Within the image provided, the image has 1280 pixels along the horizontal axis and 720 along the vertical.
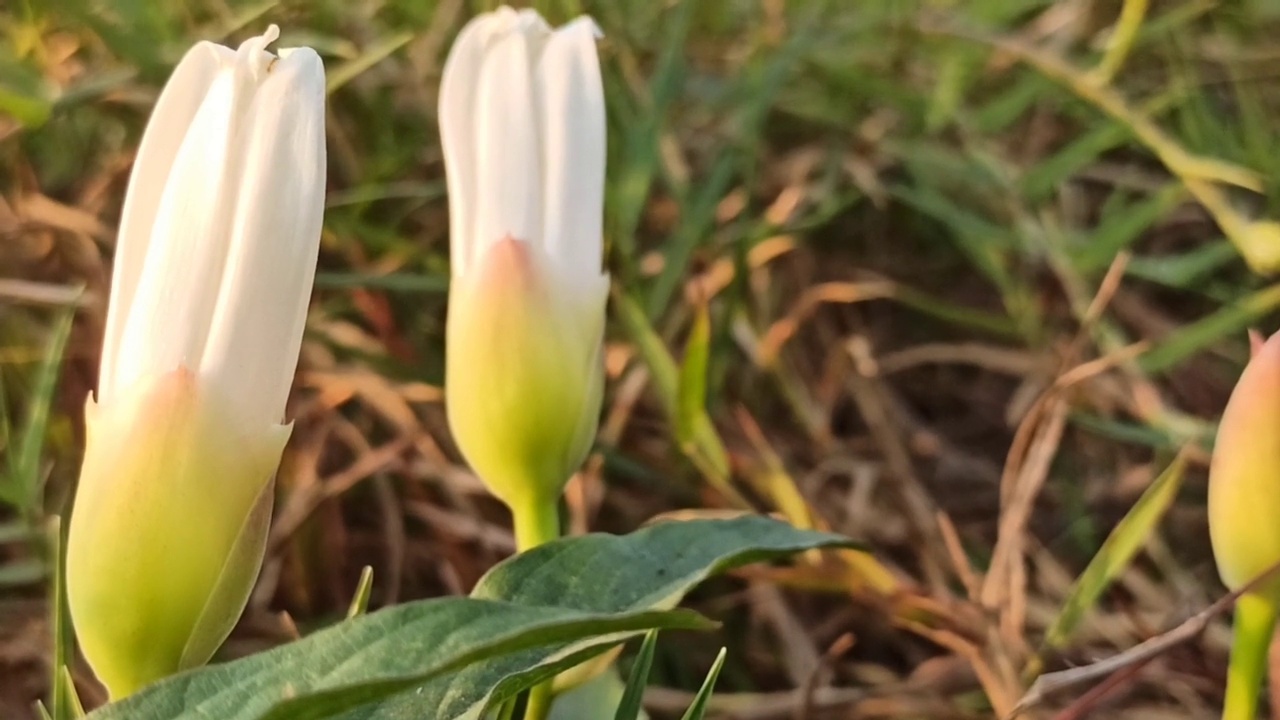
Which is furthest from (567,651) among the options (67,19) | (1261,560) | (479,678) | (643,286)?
(67,19)

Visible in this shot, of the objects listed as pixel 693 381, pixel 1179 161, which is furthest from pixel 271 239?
pixel 1179 161

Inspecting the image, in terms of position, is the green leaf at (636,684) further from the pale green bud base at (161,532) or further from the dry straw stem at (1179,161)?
the dry straw stem at (1179,161)

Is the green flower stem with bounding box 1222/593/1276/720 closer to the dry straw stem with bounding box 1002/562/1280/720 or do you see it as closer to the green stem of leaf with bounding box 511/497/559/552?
the dry straw stem with bounding box 1002/562/1280/720

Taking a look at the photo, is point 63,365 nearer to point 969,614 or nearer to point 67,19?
point 67,19

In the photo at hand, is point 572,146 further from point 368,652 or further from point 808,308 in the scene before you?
point 808,308

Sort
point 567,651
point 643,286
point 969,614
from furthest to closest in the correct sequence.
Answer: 1. point 643,286
2. point 969,614
3. point 567,651

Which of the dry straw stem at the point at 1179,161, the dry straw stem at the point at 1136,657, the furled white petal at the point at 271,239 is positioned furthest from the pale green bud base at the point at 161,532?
the dry straw stem at the point at 1179,161

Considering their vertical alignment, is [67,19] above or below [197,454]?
above
